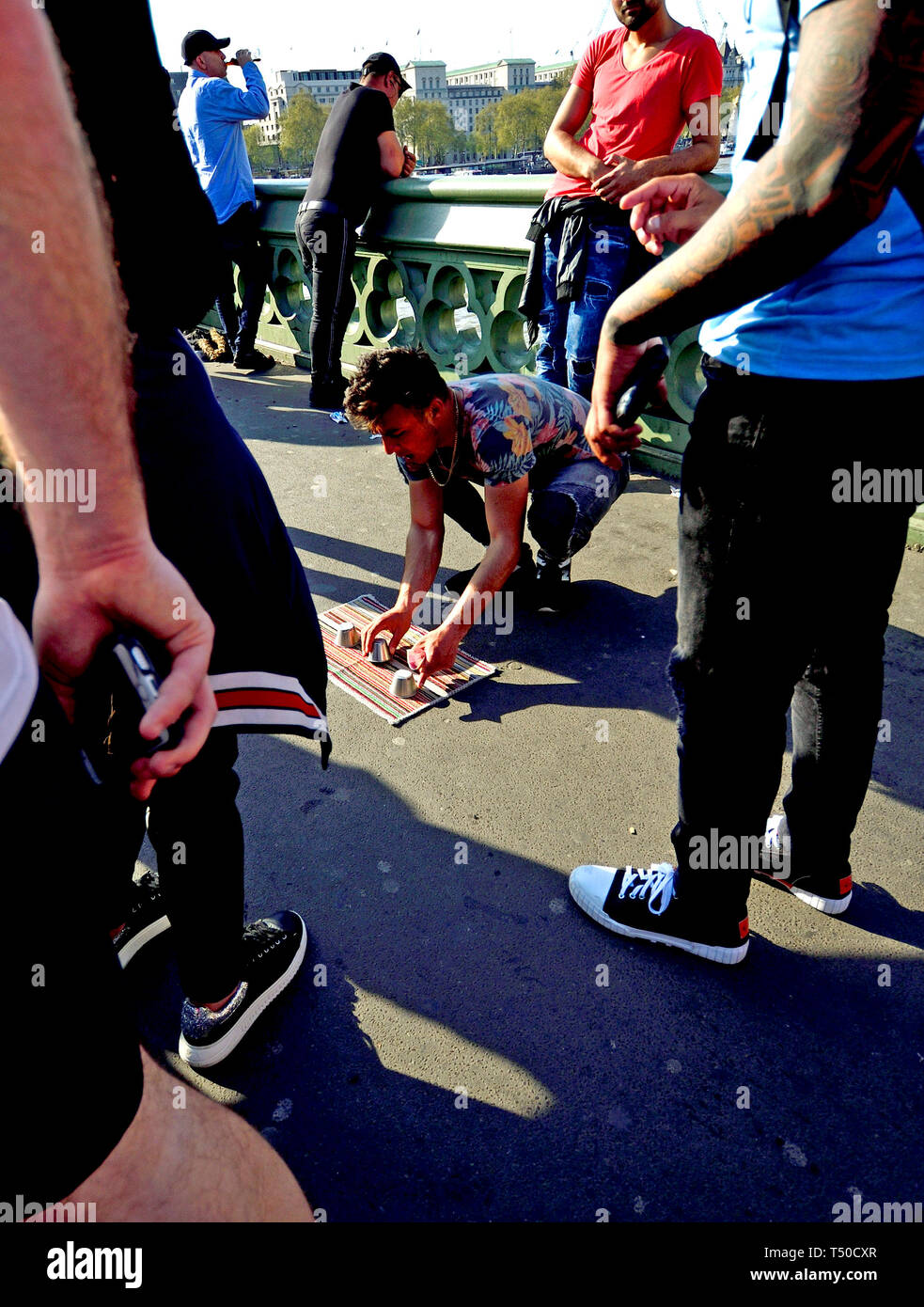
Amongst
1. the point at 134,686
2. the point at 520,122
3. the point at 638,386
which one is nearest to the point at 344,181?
the point at 638,386

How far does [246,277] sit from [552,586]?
5407 millimetres

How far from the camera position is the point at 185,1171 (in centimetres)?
85

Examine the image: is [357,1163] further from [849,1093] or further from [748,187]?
[748,187]

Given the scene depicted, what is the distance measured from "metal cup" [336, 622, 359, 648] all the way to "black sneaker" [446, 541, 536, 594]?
1.66 feet

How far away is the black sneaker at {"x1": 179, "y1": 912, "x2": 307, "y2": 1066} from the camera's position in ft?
5.97

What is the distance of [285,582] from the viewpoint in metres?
1.52

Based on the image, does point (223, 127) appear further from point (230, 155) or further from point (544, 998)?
point (544, 998)

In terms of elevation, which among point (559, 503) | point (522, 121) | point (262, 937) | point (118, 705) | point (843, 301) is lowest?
point (262, 937)

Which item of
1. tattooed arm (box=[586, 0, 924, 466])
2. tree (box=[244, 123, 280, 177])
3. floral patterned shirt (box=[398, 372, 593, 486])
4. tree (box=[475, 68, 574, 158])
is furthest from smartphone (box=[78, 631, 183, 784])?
tree (box=[475, 68, 574, 158])

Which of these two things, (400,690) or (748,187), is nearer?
(748,187)

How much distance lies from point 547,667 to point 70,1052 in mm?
2610

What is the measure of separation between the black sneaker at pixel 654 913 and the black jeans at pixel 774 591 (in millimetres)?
120

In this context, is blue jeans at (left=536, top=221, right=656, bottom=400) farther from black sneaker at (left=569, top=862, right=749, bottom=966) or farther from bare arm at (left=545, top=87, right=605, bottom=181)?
black sneaker at (left=569, top=862, right=749, bottom=966)

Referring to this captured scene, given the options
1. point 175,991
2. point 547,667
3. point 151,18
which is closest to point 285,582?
point 151,18
